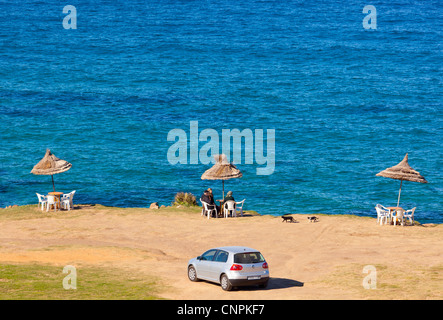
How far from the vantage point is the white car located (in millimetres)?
22234

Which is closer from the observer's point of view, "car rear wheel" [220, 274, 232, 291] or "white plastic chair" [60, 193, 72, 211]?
"car rear wheel" [220, 274, 232, 291]

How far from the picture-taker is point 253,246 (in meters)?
30.0

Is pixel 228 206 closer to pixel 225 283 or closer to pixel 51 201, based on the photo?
pixel 51 201

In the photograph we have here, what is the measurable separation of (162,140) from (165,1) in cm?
6762

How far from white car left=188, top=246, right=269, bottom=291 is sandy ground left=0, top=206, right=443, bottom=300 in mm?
405

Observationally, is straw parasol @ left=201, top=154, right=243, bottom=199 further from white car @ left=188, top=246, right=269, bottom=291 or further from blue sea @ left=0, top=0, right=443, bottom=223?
white car @ left=188, top=246, right=269, bottom=291

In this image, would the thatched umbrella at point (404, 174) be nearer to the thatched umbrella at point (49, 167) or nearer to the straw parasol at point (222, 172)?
the straw parasol at point (222, 172)

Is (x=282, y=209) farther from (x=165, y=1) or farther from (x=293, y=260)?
(x=165, y=1)

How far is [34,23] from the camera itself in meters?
118

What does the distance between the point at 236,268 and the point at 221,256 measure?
3.34ft

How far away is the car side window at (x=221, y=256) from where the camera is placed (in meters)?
22.8

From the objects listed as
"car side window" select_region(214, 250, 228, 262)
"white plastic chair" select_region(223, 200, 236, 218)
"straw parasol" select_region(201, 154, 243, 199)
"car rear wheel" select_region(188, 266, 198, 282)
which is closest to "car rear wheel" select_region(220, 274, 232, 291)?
"car side window" select_region(214, 250, 228, 262)
